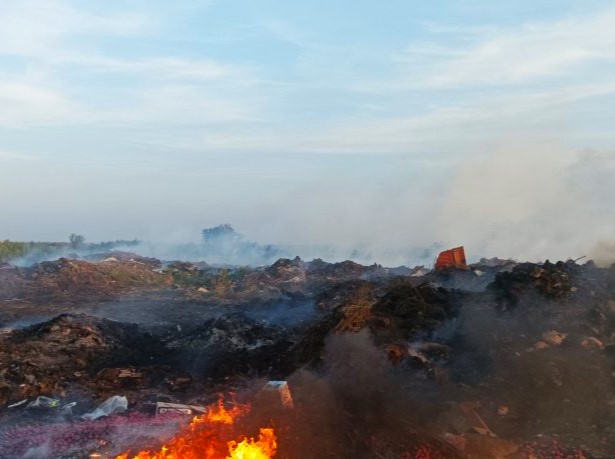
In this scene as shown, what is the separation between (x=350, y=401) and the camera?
814 cm

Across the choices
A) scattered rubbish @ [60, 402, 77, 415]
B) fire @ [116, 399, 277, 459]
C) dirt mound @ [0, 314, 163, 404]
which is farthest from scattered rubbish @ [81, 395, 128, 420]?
fire @ [116, 399, 277, 459]

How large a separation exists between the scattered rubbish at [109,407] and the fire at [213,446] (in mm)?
2099

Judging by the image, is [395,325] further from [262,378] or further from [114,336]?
[114,336]

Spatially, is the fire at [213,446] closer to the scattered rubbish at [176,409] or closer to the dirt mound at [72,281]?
the scattered rubbish at [176,409]

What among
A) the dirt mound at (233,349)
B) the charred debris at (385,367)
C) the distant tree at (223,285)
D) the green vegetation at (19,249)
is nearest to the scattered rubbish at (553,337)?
the charred debris at (385,367)

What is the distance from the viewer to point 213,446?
657 centimetres

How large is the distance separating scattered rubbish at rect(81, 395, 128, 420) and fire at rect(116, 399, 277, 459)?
210cm

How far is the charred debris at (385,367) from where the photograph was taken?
24.4 feet

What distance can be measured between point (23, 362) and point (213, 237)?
127 ft

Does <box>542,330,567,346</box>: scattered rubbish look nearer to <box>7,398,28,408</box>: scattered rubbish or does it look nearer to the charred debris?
the charred debris

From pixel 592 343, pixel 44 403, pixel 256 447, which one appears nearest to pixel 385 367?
pixel 256 447

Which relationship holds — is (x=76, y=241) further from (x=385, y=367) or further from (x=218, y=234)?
(x=385, y=367)

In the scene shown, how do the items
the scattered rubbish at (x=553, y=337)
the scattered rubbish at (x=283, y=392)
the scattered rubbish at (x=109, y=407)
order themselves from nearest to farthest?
the scattered rubbish at (x=283, y=392) < the scattered rubbish at (x=109, y=407) < the scattered rubbish at (x=553, y=337)

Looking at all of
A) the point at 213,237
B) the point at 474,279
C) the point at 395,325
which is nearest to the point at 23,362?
the point at 395,325
